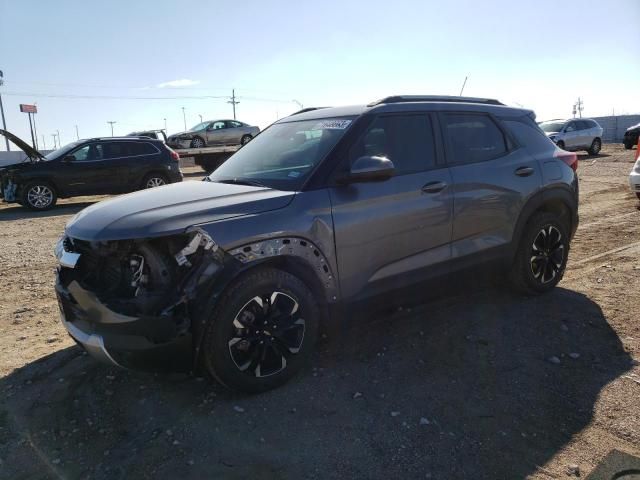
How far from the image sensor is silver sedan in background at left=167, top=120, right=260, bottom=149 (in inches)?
926

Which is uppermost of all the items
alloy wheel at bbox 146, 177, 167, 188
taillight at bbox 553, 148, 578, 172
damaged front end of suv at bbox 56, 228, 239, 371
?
alloy wheel at bbox 146, 177, 167, 188

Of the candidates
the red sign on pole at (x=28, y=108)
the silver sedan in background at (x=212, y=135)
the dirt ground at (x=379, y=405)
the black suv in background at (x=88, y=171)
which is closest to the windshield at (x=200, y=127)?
the silver sedan in background at (x=212, y=135)

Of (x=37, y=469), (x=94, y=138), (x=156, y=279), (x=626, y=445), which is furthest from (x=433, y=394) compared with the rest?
(x=94, y=138)

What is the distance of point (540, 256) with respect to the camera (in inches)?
184

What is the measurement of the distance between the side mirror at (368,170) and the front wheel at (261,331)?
787 millimetres

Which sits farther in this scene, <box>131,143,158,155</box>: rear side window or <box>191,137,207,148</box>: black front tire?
<box>191,137,207,148</box>: black front tire

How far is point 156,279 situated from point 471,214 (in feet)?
8.35

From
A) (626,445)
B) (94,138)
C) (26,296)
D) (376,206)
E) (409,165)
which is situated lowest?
(626,445)

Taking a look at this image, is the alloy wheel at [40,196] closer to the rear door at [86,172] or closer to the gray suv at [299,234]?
the rear door at [86,172]

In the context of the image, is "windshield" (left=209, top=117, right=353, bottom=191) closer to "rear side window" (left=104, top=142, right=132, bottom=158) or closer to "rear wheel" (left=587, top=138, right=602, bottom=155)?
"rear side window" (left=104, top=142, right=132, bottom=158)

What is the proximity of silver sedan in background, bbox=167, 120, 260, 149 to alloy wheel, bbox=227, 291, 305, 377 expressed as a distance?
21.1m

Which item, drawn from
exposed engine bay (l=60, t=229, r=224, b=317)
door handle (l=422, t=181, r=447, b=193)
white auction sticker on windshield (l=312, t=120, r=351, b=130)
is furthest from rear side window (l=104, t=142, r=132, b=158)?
door handle (l=422, t=181, r=447, b=193)

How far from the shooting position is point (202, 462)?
8.56 ft

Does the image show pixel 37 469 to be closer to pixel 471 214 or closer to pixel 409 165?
pixel 409 165
